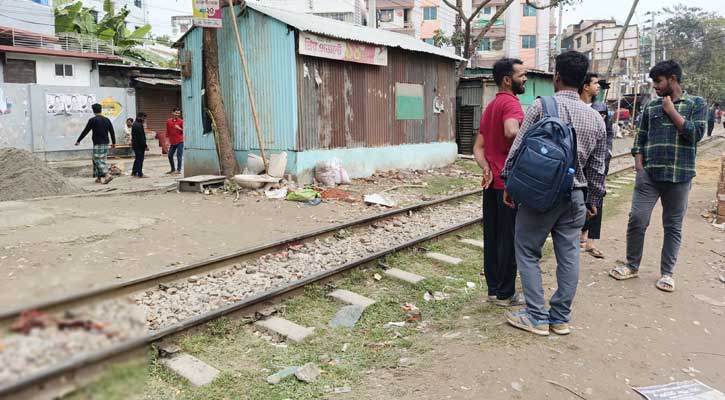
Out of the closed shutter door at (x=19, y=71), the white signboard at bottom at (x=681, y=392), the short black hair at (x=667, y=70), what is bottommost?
the white signboard at bottom at (x=681, y=392)

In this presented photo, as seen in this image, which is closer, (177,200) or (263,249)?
(263,249)

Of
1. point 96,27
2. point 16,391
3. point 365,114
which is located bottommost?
point 16,391

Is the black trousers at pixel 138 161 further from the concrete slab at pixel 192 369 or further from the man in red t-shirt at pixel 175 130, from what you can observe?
the concrete slab at pixel 192 369

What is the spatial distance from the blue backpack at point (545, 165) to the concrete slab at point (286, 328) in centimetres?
195

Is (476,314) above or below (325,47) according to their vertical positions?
below

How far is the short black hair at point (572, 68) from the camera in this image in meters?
3.72

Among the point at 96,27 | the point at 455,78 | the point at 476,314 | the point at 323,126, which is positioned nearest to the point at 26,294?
the point at 476,314

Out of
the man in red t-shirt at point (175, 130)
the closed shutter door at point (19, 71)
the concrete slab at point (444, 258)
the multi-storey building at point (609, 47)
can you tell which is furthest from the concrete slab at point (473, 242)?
the closed shutter door at point (19, 71)

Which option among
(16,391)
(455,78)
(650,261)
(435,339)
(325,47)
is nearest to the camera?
(16,391)

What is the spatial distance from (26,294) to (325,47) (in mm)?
11092

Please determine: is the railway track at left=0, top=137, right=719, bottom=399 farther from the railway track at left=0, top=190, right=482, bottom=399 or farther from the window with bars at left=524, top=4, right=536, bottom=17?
the window with bars at left=524, top=4, right=536, bottom=17

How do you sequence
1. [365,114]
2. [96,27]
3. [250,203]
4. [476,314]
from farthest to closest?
1. [96,27]
2. [365,114]
3. [250,203]
4. [476,314]

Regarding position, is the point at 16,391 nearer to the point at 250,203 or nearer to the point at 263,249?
the point at 263,249

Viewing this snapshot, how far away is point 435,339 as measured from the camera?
13.4 ft
